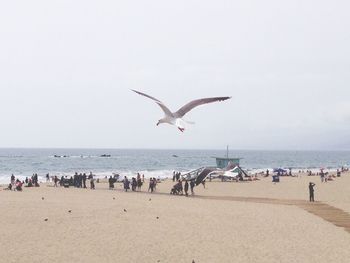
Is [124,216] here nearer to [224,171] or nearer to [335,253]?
[335,253]

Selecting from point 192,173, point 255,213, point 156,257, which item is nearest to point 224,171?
point 192,173

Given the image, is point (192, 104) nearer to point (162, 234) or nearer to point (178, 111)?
point (178, 111)

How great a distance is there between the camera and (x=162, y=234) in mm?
18672

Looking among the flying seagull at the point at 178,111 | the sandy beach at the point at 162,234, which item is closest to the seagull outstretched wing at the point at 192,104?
the flying seagull at the point at 178,111

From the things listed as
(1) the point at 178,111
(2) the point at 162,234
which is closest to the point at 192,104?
(1) the point at 178,111

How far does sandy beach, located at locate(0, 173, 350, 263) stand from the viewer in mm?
15570

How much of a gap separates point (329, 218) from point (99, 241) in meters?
12.0

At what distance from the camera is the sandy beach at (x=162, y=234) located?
1557cm

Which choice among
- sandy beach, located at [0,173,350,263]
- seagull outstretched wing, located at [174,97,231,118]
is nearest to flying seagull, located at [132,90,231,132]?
seagull outstretched wing, located at [174,97,231,118]

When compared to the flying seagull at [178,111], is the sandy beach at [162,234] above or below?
below

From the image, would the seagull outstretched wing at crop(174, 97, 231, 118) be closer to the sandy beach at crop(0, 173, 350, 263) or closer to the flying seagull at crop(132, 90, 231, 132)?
the flying seagull at crop(132, 90, 231, 132)

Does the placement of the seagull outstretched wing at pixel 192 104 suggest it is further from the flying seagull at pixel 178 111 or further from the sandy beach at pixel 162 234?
the sandy beach at pixel 162 234

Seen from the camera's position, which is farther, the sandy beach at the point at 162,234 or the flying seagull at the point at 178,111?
the sandy beach at the point at 162,234

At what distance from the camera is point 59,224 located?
20.2 metres
